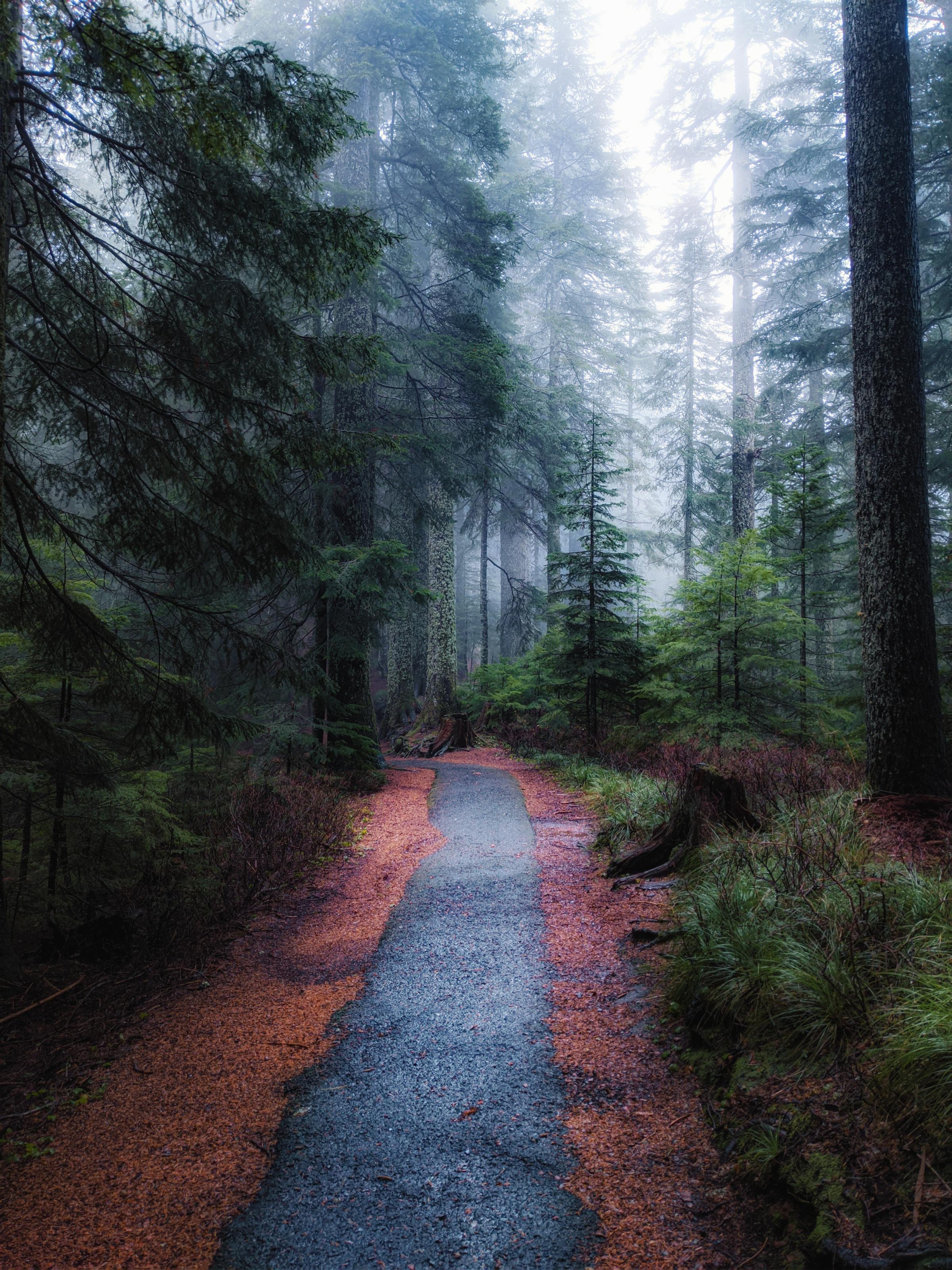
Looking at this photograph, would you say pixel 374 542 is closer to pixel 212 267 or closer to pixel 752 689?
pixel 212 267

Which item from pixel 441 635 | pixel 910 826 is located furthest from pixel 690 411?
pixel 910 826

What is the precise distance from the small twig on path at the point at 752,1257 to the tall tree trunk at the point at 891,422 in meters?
4.52

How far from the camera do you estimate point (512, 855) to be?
6895mm

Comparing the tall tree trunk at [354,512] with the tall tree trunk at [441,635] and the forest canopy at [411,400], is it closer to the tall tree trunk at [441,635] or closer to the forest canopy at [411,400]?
the forest canopy at [411,400]

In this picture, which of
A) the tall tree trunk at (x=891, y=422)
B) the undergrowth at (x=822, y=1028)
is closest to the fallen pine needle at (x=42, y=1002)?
the undergrowth at (x=822, y=1028)

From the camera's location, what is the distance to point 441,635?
16469 mm

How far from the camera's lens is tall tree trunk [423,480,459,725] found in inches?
643

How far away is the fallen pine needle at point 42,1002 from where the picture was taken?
11.7 feet

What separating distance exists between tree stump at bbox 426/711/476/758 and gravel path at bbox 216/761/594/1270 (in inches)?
368

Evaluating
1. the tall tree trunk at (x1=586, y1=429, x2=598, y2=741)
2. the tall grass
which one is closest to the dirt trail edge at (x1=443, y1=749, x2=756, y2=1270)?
the tall grass

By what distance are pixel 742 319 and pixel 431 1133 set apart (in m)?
21.9

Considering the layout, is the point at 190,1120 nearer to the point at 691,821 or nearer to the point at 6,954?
the point at 6,954

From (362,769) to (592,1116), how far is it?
7.77 meters

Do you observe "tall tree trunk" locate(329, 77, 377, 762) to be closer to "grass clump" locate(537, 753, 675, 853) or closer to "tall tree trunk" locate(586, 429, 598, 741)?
"grass clump" locate(537, 753, 675, 853)
